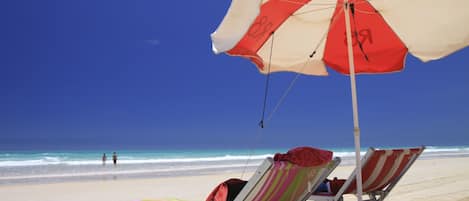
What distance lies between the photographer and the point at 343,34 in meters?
4.63

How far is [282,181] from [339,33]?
2206 mm

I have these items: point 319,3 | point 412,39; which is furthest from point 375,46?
point 319,3

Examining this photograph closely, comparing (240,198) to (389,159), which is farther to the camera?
(389,159)

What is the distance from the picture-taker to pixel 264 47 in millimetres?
4355

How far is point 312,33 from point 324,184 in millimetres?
1501

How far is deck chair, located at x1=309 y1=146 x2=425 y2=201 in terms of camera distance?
11.7 ft

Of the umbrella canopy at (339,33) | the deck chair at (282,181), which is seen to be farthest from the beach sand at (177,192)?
the deck chair at (282,181)

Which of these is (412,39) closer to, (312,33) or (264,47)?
(312,33)

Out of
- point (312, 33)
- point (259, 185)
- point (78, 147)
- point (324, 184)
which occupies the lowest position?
point (78, 147)

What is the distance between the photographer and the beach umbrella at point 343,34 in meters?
3.33

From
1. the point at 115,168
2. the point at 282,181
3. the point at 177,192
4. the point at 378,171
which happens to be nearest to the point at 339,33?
the point at 378,171

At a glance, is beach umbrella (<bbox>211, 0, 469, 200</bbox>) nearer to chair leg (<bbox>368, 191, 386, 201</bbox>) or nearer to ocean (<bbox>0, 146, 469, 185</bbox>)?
chair leg (<bbox>368, 191, 386, 201</bbox>)

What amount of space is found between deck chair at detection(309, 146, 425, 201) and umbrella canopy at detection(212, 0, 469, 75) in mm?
901

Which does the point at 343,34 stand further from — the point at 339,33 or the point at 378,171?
the point at 378,171
